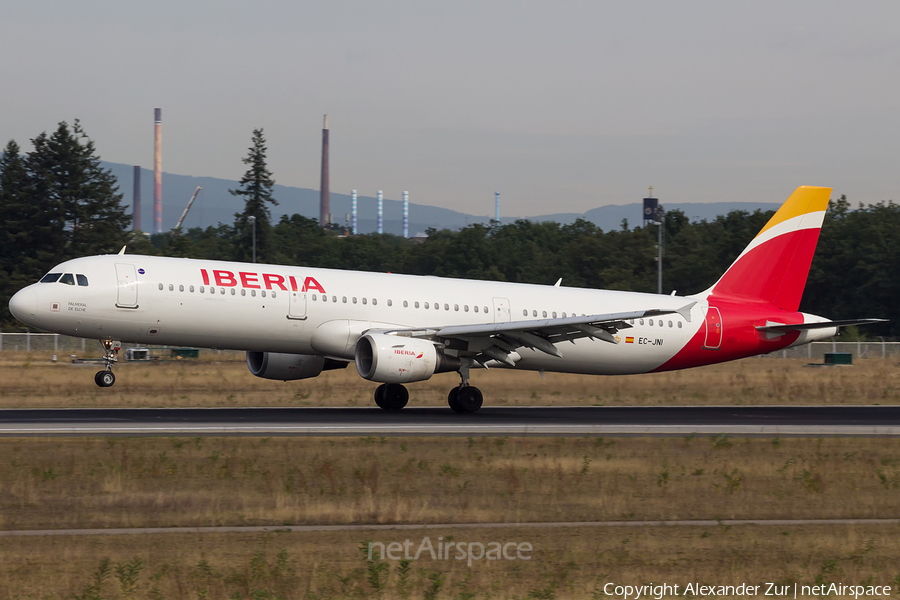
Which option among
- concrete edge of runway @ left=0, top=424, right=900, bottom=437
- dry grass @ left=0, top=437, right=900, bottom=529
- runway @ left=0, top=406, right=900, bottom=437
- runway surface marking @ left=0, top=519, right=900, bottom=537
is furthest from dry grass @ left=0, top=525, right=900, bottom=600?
runway @ left=0, top=406, right=900, bottom=437

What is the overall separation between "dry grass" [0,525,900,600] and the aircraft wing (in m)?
15.0

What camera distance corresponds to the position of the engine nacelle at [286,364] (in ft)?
99.0

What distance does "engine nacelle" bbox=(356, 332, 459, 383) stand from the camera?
2686 centimetres

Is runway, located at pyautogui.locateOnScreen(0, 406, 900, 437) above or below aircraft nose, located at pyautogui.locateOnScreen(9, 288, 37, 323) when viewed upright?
below

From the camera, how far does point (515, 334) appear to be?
28.7 metres

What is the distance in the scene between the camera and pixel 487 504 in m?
14.9

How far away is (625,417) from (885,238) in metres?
67.6

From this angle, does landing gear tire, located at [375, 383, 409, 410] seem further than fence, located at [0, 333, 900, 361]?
No

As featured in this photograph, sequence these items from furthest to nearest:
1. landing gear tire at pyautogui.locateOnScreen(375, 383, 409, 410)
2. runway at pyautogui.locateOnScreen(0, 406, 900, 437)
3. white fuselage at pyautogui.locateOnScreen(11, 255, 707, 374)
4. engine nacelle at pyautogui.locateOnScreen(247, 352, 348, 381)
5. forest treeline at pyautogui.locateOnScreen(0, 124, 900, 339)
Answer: forest treeline at pyautogui.locateOnScreen(0, 124, 900, 339) → engine nacelle at pyautogui.locateOnScreen(247, 352, 348, 381) → landing gear tire at pyautogui.locateOnScreen(375, 383, 409, 410) → white fuselage at pyautogui.locateOnScreen(11, 255, 707, 374) → runway at pyautogui.locateOnScreen(0, 406, 900, 437)

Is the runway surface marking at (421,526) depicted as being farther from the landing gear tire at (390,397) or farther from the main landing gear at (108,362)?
the landing gear tire at (390,397)

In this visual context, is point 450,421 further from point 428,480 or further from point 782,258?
point 782,258

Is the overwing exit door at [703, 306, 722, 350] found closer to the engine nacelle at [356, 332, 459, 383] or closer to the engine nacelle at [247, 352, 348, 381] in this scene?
the engine nacelle at [356, 332, 459, 383]

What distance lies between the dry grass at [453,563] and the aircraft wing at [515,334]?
1496 cm

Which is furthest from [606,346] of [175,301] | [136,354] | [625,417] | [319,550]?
[136,354]
